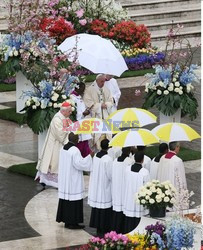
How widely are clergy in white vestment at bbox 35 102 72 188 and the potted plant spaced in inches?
143

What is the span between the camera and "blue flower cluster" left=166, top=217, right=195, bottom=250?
1321cm

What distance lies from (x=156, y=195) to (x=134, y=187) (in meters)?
0.78

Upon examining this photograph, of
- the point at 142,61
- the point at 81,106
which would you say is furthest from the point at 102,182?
the point at 142,61

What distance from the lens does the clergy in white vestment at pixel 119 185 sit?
1664 centimetres

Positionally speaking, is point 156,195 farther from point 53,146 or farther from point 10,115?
point 10,115

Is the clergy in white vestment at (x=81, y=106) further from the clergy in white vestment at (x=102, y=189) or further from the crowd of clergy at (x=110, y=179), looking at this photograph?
the clergy in white vestment at (x=102, y=189)

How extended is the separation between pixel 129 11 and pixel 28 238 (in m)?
18.6

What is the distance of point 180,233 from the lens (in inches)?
520

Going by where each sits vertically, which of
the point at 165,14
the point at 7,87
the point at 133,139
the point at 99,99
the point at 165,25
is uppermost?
the point at 165,14

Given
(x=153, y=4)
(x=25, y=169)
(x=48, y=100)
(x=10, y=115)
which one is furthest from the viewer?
(x=153, y=4)

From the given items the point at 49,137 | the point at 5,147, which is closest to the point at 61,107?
the point at 49,137

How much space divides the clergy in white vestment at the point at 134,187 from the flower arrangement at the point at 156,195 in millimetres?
492

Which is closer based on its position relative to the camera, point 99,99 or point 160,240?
point 160,240

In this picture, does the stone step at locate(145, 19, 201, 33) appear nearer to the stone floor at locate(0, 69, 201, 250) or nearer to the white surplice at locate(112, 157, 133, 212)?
the stone floor at locate(0, 69, 201, 250)
